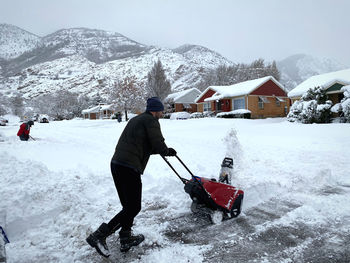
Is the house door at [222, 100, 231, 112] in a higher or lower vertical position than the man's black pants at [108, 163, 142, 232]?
higher

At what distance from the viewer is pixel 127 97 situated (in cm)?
3475

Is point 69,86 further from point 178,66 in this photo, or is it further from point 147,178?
point 147,178

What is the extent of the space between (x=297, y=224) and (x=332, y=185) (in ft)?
7.78

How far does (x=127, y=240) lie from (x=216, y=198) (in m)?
1.43

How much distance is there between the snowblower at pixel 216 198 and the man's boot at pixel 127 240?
Result: 3.44 ft

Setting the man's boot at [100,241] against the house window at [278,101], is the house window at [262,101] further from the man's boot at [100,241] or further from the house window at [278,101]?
the man's boot at [100,241]

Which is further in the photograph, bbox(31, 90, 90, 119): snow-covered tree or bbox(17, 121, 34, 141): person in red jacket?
bbox(31, 90, 90, 119): snow-covered tree

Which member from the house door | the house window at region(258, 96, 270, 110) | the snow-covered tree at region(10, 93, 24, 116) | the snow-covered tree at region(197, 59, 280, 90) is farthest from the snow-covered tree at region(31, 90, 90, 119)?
the house window at region(258, 96, 270, 110)

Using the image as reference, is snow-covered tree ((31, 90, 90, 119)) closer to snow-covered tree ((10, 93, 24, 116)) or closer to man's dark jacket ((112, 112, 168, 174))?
snow-covered tree ((10, 93, 24, 116))

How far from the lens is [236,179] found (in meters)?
5.42

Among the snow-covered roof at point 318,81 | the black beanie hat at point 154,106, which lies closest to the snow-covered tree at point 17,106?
the snow-covered roof at point 318,81

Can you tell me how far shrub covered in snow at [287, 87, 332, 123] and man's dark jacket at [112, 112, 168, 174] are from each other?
60.2 feet

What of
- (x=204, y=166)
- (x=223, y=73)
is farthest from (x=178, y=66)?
(x=204, y=166)

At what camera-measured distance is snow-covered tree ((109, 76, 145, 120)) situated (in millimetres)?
34750
